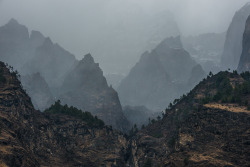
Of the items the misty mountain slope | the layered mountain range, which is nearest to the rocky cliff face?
the layered mountain range

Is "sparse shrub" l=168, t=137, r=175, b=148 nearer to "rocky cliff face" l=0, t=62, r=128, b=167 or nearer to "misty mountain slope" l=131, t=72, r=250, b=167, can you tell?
"misty mountain slope" l=131, t=72, r=250, b=167

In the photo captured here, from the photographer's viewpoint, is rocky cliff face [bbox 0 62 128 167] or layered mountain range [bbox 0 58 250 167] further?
rocky cliff face [bbox 0 62 128 167]

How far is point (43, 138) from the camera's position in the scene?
168 m

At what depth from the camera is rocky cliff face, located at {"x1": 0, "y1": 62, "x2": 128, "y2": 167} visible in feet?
443

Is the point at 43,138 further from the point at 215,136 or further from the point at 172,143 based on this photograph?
the point at 215,136

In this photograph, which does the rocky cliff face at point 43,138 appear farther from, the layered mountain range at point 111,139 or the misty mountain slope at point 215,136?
the misty mountain slope at point 215,136

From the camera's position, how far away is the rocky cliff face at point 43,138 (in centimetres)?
13515

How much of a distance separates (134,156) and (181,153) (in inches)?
2700

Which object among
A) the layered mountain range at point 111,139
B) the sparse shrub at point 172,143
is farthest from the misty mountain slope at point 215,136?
the sparse shrub at point 172,143

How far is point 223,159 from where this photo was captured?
11912 centimetres

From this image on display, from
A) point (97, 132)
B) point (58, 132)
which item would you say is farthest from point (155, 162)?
point (58, 132)

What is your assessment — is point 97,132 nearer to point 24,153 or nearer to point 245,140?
point 24,153

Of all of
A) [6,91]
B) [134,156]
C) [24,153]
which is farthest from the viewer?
[134,156]

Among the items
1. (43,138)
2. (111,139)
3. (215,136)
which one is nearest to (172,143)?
(215,136)
